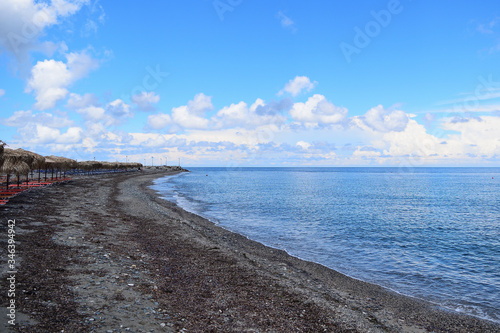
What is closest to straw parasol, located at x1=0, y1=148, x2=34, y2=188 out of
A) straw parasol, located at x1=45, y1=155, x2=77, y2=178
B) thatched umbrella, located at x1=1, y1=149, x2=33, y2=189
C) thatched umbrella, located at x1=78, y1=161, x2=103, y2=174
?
thatched umbrella, located at x1=1, y1=149, x2=33, y2=189

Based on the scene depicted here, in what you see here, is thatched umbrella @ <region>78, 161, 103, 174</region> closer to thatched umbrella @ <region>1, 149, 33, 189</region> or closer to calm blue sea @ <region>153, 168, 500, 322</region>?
thatched umbrella @ <region>1, 149, 33, 189</region>

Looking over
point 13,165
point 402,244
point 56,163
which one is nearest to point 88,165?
point 56,163

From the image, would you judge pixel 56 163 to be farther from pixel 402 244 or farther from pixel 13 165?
pixel 402 244

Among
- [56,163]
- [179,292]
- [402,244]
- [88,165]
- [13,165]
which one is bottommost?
[402,244]

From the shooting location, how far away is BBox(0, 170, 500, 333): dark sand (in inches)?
319

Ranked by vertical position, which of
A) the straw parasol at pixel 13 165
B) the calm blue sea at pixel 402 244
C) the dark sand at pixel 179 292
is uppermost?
the straw parasol at pixel 13 165

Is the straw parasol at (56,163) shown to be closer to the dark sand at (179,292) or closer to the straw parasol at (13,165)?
the straw parasol at (13,165)

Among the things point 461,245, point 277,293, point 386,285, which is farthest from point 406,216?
point 277,293

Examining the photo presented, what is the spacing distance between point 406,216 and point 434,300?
26.9 meters

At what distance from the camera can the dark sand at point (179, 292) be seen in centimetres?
810

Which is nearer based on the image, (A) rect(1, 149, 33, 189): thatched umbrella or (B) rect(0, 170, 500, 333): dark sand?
(B) rect(0, 170, 500, 333): dark sand

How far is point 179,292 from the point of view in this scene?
10328 mm

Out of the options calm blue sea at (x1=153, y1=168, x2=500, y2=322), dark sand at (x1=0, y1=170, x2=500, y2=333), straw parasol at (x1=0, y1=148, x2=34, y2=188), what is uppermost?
straw parasol at (x1=0, y1=148, x2=34, y2=188)

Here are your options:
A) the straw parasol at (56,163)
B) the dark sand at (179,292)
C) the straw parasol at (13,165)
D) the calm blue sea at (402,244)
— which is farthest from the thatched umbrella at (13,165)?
the straw parasol at (56,163)
